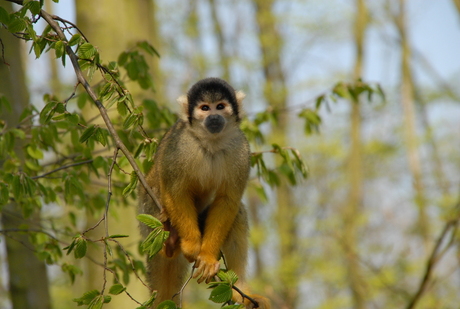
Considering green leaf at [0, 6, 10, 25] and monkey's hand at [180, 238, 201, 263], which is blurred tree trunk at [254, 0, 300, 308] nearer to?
monkey's hand at [180, 238, 201, 263]

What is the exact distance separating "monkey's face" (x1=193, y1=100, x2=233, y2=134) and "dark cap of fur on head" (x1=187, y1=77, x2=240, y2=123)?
0.12 ft

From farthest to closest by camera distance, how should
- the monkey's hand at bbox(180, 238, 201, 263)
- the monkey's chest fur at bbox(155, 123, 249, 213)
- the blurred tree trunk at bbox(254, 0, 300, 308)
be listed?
the blurred tree trunk at bbox(254, 0, 300, 308), the monkey's chest fur at bbox(155, 123, 249, 213), the monkey's hand at bbox(180, 238, 201, 263)

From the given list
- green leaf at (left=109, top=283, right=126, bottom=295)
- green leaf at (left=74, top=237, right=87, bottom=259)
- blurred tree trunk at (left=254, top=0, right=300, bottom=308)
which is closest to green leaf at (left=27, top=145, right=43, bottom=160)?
green leaf at (left=74, top=237, right=87, bottom=259)

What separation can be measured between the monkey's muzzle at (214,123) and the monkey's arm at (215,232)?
483 millimetres

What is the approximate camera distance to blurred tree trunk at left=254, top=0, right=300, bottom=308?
45.4 ft

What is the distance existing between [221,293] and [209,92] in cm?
167

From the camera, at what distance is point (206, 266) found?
302 centimetres

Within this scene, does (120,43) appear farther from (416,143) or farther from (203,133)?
(416,143)

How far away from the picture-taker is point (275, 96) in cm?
1531

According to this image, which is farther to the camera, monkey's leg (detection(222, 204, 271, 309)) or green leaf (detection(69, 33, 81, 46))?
monkey's leg (detection(222, 204, 271, 309))

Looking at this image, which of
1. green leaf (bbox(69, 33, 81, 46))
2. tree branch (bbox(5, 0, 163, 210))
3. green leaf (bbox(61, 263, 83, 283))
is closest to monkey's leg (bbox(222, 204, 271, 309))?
green leaf (bbox(61, 263, 83, 283))

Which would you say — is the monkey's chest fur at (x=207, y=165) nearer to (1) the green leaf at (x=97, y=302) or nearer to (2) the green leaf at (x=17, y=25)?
(1) the green leaf at (x=97, y=302)

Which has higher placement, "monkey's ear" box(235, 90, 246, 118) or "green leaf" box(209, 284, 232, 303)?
"monkey's ear" box(235, 90, 246, 118)

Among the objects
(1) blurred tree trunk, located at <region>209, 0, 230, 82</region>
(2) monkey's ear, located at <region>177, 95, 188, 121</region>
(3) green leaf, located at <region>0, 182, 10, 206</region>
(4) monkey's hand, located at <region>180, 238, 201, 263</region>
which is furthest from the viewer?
(1) blurred tree trunk, located at <region>209, 0, 230, 82</region>
